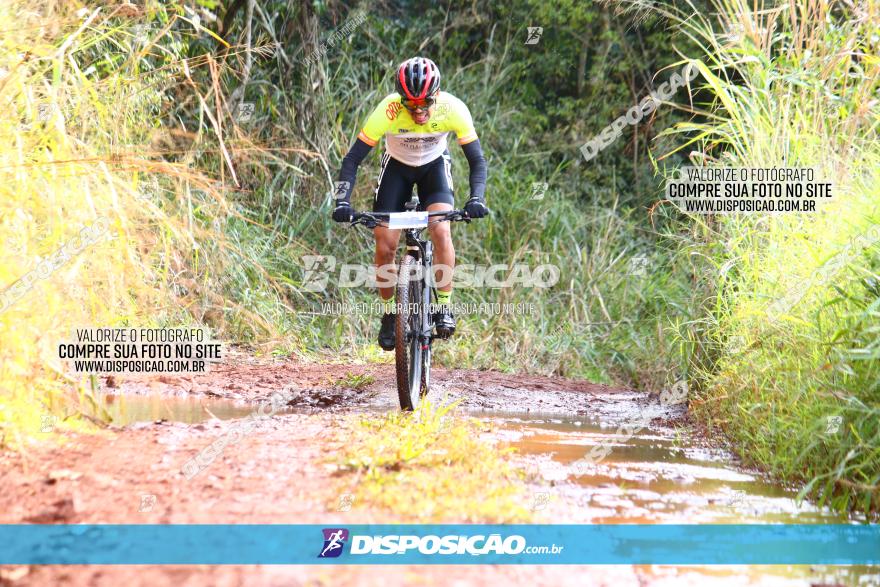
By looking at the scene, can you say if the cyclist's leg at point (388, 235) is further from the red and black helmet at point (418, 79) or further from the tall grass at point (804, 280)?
the tall grass at point (804, 280)

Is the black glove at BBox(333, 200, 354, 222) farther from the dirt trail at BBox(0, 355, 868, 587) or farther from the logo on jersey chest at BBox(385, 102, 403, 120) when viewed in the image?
the dirt trail at BBox(0, 355, 868, 587)

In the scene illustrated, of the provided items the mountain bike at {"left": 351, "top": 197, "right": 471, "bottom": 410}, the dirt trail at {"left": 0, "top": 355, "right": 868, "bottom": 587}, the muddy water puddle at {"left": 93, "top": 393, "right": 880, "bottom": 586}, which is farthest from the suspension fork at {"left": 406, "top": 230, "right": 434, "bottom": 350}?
the dirt trail at {"left": 0, "top": 355, "right": 868, "bottom": 587}

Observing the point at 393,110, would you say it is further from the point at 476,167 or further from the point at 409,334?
the point at 409,334

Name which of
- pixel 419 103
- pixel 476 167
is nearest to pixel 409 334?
pixel 476 167

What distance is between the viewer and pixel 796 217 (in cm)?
643

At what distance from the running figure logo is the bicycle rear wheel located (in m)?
2.84

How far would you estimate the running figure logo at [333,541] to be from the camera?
3656 millimetres

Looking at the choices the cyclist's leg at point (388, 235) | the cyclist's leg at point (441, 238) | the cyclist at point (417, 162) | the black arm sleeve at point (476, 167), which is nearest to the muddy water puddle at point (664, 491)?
the cyclist's leg at point (441, 238)

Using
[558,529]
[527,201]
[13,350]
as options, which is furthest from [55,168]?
[527,201]

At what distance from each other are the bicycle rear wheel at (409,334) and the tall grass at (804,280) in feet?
6.54

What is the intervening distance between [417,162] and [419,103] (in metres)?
0.74

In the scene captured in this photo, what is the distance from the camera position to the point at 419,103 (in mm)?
7090

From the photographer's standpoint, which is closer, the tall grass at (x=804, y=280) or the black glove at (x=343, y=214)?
the tall grass at (x=804, y=280)

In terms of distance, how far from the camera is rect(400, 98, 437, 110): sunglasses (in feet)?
23.2
